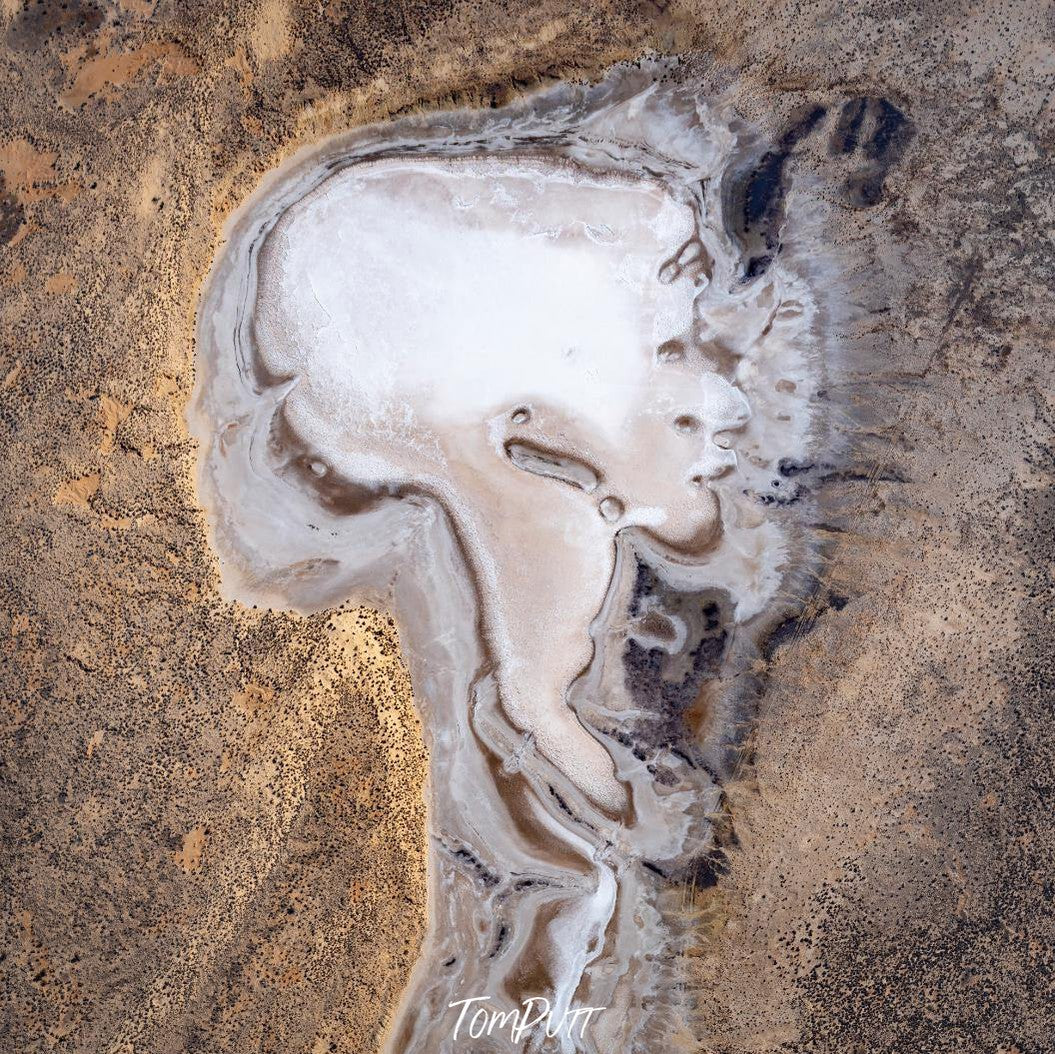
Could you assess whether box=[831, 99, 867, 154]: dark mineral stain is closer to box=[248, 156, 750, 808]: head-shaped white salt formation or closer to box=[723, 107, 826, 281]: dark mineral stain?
box=[723, 107, 826, 281]: dark mineral stain

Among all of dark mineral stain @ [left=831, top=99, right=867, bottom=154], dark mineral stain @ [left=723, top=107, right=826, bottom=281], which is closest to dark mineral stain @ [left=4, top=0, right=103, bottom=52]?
dark mineral stain @ [left=723, top=107, right=826, bottom=281]

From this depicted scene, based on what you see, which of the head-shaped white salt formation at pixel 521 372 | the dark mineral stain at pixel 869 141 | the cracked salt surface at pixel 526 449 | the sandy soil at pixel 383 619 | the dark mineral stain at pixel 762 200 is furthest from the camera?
the head-shaped white salt formation at pixel 521 372

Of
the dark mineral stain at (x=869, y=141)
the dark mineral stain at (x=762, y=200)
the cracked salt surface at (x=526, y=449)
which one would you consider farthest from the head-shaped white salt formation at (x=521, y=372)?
the dark mineral stain at (x=869, y=141)

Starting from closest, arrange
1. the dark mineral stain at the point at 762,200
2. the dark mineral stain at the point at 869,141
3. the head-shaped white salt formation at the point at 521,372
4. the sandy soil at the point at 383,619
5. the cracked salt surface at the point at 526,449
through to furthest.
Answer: the sandy soil at the point at 383,619, the dark mineral stain at the point at 869,141, the dark mineral stain at the point at 762,200, the cracked salt surface at the point at 526,449, the head-shaped white salt formation at the point at 521,372

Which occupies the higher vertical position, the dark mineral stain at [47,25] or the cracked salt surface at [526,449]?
the dark mineral stain at [47,25]

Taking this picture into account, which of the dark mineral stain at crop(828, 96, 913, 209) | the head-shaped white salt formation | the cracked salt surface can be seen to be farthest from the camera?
the head-shaped white salt formation

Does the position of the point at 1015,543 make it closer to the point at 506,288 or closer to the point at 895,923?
the point at 895,923

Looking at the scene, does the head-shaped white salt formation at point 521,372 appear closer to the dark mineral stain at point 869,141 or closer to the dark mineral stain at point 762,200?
the dark mineral stain at point 762,200

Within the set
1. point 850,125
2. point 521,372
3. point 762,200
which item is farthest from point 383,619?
point 850,125

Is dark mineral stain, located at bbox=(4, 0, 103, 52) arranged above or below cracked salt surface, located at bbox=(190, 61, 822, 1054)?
above
